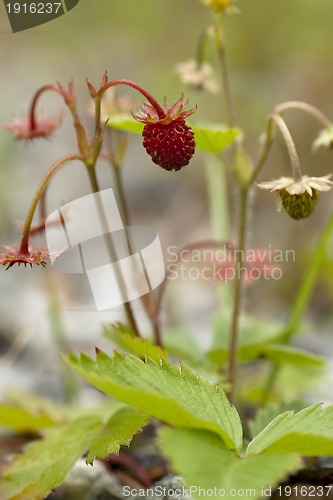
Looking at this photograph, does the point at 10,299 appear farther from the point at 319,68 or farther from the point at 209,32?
the point at 319,68

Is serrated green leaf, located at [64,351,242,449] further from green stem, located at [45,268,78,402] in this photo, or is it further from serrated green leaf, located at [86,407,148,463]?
green stem, located at [45,268,78,402]

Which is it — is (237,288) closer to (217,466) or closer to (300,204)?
(300,204)

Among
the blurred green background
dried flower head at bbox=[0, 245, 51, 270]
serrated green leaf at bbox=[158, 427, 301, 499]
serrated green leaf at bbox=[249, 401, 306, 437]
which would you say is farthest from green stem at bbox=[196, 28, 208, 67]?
the blurred green background

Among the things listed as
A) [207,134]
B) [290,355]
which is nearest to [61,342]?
[290,355]

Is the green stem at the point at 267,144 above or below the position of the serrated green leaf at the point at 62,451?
above

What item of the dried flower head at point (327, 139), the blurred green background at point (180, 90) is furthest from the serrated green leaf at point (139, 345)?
the blurred green background at point (180, 90)

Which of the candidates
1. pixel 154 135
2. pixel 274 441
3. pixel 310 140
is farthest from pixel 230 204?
pixel 274 441

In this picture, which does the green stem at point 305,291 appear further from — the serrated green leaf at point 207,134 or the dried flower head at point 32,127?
the dried flower head at point 32,127
